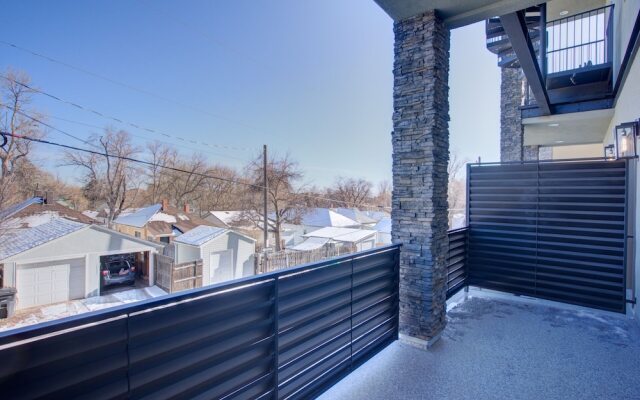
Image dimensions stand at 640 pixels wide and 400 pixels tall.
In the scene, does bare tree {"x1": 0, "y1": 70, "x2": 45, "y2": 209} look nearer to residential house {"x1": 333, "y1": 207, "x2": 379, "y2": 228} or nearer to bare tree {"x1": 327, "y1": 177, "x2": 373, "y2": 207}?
residential house {"x1": 333, "y1": 207, "x2": 379, "y2": 228}

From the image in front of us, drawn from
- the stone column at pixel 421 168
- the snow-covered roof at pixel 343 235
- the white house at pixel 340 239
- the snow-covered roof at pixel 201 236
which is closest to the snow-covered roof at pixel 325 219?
the snow-covered roof at pixel 343 235

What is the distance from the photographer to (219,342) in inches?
53.9

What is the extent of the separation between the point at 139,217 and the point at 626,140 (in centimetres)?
1592

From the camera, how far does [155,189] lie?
15.5 meters

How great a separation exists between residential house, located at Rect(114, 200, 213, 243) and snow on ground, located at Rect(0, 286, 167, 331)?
3.85 metres

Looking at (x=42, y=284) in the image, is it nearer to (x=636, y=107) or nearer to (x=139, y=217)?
(x=139, y=217)

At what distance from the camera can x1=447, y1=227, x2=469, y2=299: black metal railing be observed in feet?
12.5

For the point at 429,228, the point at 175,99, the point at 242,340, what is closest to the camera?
the point at 242,340

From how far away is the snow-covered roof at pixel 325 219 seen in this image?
18.6 meters

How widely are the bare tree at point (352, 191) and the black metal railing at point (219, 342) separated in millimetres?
20681

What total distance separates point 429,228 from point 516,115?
5.64m

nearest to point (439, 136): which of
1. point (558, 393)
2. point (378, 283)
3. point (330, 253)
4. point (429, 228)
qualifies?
point (429, 228)

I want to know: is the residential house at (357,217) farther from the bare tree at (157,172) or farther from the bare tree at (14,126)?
the bare tree at (14,126)

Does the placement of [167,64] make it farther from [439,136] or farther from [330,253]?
[439,136]
